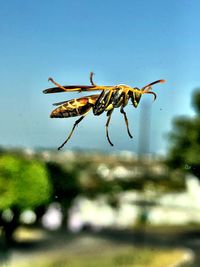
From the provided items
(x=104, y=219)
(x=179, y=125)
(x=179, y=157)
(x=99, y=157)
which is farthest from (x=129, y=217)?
(x=99, y=157)

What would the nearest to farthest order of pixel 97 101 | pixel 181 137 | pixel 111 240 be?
pixel 97 101 < pixel 111 240 < pixel 181 137

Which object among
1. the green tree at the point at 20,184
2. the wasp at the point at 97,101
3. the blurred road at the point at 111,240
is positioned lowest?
the blurred road at the point at 111,240

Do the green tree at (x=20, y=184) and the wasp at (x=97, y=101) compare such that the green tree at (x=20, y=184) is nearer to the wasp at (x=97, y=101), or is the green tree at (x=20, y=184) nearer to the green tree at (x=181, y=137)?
the green tree at (x=181, y=137)

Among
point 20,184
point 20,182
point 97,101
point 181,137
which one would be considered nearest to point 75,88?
point 97,101

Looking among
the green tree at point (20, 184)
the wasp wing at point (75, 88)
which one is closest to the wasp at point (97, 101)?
the wasp wing at point (75, 88)

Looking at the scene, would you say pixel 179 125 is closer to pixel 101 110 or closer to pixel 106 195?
pixel 106 195

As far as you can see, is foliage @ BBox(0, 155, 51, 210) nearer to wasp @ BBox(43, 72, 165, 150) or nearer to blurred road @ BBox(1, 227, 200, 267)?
blurred road @ BBox(1, 227, 200, 267)

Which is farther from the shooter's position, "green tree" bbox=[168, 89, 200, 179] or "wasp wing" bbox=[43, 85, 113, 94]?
"green tree" bbox=[168, 89, 200, 179]

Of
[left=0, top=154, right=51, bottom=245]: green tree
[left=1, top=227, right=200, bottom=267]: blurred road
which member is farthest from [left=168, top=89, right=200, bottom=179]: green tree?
[left=0, top=154, right=51, bottom=245]: green tree

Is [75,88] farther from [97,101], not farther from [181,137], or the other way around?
[181,137]
